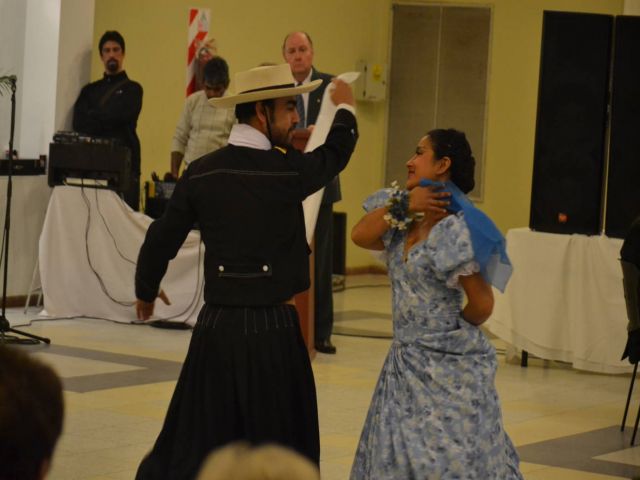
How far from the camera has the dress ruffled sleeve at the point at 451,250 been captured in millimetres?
3898

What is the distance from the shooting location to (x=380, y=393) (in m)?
4.07

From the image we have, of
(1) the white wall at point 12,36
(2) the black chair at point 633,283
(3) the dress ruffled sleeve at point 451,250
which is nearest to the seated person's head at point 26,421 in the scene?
(3) the dress ruffled sleeve at point 451,250

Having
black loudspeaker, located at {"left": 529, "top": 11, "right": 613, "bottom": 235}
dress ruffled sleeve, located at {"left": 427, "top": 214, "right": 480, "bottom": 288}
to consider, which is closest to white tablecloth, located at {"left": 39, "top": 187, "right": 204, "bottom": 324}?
black loudspeaker, located at {"left": 529, "top": 11, "right": 613, "bottom": 235}

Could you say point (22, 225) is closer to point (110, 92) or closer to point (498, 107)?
point (110, 92)

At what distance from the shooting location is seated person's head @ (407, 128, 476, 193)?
4086mm

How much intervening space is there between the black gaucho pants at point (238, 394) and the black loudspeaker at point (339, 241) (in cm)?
848

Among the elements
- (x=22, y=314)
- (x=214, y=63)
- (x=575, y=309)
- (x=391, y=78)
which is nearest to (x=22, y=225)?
(x=22, y=314)

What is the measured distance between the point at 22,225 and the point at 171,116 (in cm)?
210

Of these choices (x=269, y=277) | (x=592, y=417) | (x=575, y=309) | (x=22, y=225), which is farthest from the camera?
(x=22, y=225)

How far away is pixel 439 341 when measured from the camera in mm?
3982

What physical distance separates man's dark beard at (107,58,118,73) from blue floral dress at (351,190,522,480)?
602cm

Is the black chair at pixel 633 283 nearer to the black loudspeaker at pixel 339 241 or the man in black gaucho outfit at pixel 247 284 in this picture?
the man in black gaucho outfit at pixel 247 284

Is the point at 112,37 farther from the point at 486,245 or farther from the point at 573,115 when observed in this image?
the point at 486,245

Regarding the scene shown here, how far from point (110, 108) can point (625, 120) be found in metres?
3.64
